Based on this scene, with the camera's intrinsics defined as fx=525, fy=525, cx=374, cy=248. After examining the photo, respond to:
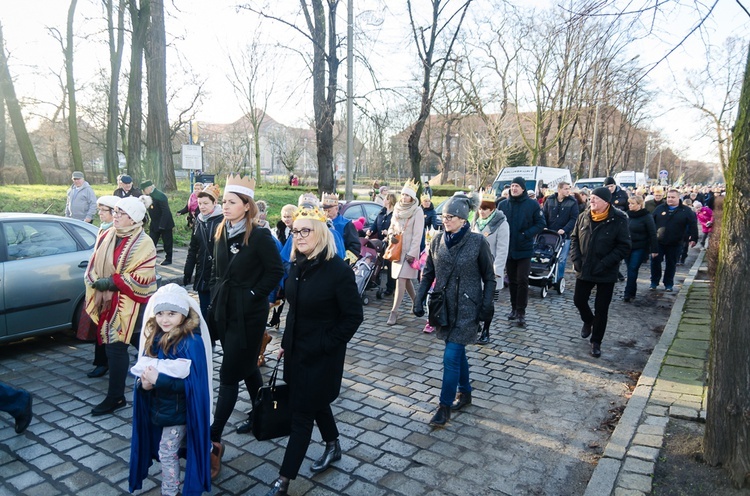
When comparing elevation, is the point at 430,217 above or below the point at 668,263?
above

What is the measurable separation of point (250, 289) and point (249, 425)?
1.28 meters

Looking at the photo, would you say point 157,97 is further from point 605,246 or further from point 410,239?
point 605,246

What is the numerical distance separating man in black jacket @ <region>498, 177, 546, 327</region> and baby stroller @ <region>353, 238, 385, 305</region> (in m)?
2.25

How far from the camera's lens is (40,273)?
19.1 feet

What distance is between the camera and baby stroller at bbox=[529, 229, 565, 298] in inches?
381

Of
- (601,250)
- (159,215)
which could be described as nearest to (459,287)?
(601,250)

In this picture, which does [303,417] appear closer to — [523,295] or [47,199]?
[523,295]

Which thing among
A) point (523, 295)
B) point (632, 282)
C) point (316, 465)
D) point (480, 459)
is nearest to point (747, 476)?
point (480, 459)

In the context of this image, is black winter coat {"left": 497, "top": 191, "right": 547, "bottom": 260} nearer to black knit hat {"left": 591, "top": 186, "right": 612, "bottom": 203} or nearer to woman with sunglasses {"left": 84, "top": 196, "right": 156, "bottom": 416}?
black knit hat {"left": 591, "top": 186, "right": 612, "bottom": 203}

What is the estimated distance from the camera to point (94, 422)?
4398 mm

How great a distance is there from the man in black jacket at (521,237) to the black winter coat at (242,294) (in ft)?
15.4

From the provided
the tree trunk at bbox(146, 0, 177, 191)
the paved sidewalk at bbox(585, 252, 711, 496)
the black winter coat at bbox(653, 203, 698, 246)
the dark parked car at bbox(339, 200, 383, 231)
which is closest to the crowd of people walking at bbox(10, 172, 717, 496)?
the paved sidewalk at bbox(585, 252, 711, 496)

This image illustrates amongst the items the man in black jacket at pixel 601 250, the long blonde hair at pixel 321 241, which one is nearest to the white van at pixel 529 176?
the man in black jacket at pixel 601 250

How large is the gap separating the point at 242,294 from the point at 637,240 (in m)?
8.28
